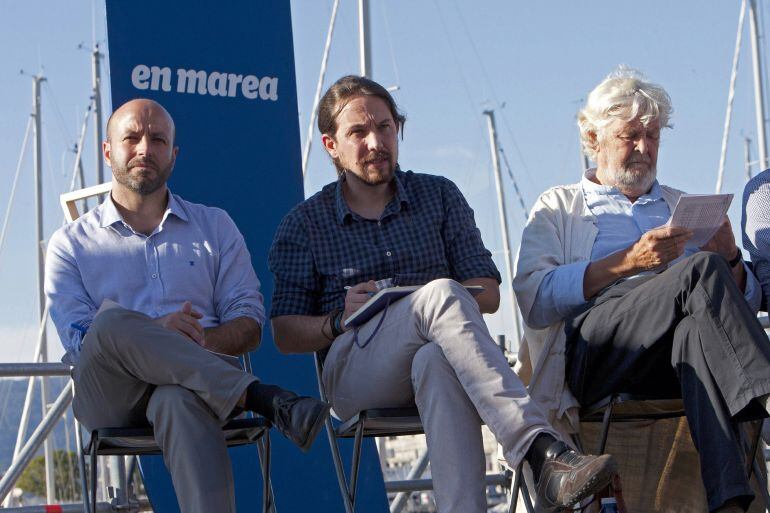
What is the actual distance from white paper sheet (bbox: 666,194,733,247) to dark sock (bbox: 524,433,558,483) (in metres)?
1.04

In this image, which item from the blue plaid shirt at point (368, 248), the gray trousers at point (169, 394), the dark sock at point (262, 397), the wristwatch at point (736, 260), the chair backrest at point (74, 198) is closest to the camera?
the gray trousers at point (169, 394)

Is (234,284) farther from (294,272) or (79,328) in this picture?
(79,328)

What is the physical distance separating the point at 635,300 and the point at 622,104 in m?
1.00

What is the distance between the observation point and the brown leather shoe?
2748 mm

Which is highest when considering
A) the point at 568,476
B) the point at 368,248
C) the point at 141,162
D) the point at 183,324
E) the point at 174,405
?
the point at 141,162

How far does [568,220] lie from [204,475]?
180 centimetres

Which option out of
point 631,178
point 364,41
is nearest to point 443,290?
point 631,178

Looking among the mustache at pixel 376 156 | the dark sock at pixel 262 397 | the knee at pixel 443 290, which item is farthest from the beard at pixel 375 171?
the dark sock at pixel 262 397

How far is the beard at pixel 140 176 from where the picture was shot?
3982mm

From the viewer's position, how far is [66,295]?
375 cm

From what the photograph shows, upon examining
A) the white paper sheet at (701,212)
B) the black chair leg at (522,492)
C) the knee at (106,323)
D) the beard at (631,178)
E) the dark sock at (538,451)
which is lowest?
the black chair leg at (522,492)

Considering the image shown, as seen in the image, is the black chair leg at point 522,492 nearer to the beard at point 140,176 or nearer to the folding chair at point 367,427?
the folding chair at point 367,427

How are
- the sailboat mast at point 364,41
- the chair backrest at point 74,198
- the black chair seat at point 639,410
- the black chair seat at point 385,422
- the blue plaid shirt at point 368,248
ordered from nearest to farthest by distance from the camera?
the black chair seat at point 385,422 → the black chair seat at point 639,410 → the blue plaid shirt at point 368,248 → the chair backrest at point 74,198 → the sailboat mast at point 364,41

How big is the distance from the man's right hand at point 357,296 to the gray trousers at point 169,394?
41 centimetres
